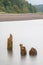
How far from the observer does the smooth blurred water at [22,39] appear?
2.45 metres

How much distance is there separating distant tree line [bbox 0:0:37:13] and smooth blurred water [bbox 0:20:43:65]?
1.12 ft

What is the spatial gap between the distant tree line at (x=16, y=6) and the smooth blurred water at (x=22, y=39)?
34 centimetres

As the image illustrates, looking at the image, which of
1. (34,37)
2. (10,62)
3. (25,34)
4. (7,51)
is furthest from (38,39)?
(10,62)

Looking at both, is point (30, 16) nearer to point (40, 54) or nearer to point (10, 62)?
point (40, 54)

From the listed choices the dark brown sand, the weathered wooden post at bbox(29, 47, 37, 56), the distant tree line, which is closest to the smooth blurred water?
the weathered wooden post at bbox(29, 47, 37, 56)

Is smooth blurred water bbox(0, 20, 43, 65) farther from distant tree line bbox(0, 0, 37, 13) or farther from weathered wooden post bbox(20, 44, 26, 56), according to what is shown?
distant tree line bbox(0, 0, 37, 13)

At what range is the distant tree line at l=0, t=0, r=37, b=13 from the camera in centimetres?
346

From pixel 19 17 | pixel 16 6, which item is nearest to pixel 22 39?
pixel 19 17

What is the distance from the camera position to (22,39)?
11.1ft

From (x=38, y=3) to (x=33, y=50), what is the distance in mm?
937

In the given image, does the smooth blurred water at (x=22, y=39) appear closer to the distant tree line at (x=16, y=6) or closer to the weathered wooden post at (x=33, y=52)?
the weathered wooden post at (x=33, y=52)

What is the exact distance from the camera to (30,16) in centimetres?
362

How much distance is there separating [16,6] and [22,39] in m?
0.48

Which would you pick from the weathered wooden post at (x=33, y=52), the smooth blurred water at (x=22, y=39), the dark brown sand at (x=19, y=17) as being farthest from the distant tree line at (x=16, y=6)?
the weathered wooden post at (x=33, y=52)
